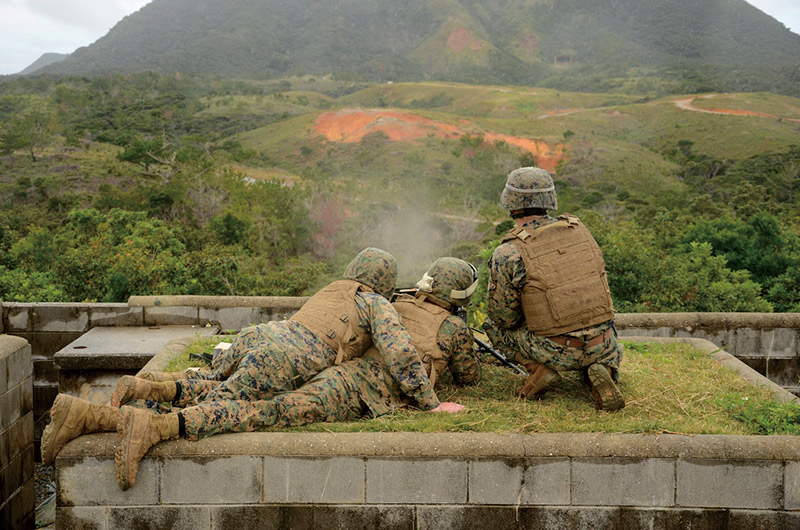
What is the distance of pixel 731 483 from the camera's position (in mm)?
3891

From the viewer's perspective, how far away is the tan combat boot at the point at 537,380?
4911 mm

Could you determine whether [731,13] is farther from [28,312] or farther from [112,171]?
[28,312]

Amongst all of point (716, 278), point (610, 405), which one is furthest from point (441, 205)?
point (610, 405)

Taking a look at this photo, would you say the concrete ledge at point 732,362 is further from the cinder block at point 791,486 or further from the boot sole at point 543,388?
the boot sole at point 543,388

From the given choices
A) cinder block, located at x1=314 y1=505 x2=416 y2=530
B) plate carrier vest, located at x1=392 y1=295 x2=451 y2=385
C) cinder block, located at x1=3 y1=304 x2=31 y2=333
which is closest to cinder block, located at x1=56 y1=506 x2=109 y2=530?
cinder block, located at x1=314 y1=505 x2=416 y2=530

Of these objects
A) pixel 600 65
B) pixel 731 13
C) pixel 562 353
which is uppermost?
pixel 731 13

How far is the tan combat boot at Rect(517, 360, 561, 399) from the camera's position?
16.1ft

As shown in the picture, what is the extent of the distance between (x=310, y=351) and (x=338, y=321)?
288 mm

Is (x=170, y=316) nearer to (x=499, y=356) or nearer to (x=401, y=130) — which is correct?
(x=499, y=356)

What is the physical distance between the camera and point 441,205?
3591 centimetres

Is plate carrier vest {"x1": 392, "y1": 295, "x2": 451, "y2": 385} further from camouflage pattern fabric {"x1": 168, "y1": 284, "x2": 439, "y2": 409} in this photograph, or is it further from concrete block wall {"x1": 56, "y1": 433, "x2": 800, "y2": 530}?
concrete block wall {"x1": 56, "y1": 433, "x2": 800, "y2": 530}

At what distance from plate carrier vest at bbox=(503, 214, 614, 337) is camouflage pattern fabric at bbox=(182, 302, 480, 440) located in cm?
71

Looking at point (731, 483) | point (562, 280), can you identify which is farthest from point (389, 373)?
point (731, 483)

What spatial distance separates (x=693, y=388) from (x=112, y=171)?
1362 inches
